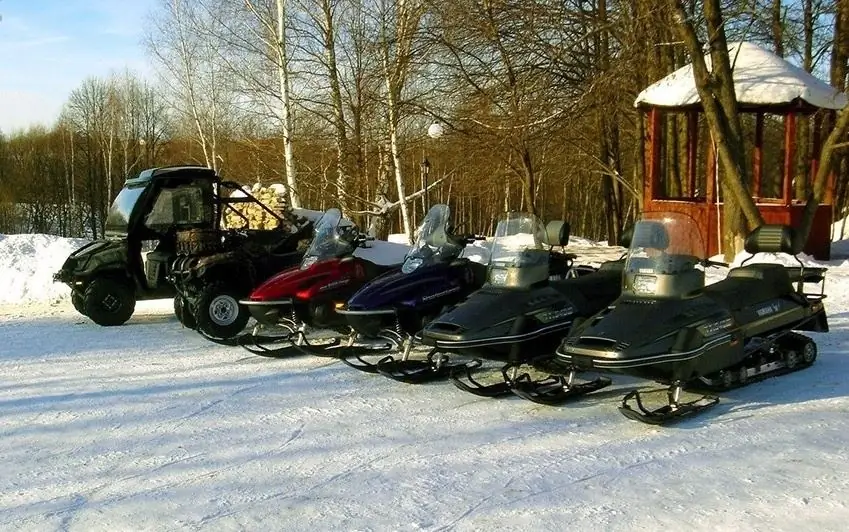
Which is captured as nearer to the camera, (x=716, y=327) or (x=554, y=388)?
(x=716, y=327)

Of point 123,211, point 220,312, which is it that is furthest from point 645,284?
point 123,211

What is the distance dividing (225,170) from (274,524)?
83.5ft

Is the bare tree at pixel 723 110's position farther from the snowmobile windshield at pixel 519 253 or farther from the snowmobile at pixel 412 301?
the snowmobile windshield at pixel 519 253

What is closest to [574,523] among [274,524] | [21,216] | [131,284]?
[274,524]

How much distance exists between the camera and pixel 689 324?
4961 millimetres

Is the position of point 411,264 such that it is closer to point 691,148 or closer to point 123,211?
point 123,211

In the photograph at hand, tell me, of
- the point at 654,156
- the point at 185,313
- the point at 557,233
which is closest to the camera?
the point at 557,233

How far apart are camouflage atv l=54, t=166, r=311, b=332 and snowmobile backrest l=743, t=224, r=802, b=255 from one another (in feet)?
15.1

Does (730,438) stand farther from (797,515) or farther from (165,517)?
(165,517)

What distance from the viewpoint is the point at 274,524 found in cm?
349

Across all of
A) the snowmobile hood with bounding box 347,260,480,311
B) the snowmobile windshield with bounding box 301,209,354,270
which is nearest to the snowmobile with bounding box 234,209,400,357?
the snowmobile windshield with bounding box 301,209,354,270

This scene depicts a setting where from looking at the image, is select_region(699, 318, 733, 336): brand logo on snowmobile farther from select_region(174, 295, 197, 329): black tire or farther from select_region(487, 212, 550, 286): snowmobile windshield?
select_region(174, 295, 197, 329): black tire

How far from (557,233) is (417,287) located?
1.22 metres

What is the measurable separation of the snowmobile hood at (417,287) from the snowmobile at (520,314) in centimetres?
66
